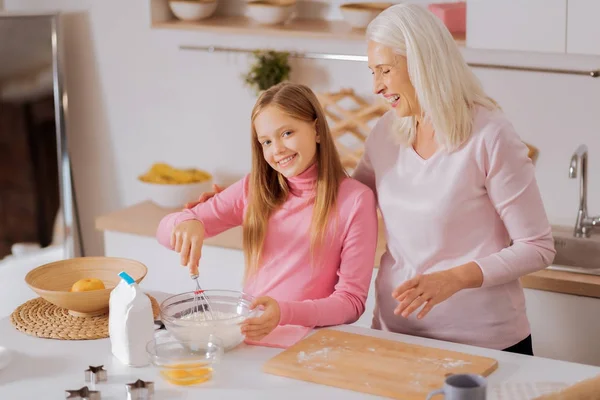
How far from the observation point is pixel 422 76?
1914 millimetres

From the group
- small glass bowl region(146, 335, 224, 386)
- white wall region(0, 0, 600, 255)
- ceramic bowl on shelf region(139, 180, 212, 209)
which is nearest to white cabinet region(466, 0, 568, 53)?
white wall region(0, 0, 600, 255)

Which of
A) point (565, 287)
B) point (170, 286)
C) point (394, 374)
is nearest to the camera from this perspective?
point (394, 374)

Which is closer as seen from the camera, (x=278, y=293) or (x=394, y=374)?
(x=394, y=374)

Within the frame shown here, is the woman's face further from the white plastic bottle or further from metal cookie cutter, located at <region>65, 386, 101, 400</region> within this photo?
metal cookie cutter, located at <region>65, 386, 101, 400</region>

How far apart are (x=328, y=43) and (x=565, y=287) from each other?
1.19 meters

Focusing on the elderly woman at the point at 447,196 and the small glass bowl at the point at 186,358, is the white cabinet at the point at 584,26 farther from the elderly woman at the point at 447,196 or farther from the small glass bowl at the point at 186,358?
the small glass bowl at the point at 186,358

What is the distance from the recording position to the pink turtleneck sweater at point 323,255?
2.03 metres

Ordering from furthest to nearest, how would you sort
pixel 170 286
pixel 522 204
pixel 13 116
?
pixel 13 116
pixel 170 286
pixel 522 204

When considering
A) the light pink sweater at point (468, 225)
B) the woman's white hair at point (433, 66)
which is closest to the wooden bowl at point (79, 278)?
the light pink sweater at point (468, 225)

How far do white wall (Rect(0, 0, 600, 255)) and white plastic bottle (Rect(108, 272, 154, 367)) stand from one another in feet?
5.10

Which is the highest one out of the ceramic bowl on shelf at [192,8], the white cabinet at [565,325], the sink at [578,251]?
the ceramic bowl on shelf at [192,8]

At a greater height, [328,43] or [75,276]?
[328,43]

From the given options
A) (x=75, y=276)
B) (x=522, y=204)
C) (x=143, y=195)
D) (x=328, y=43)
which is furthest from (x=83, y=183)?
(x=522, y=204)

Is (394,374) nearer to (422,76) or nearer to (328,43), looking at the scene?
(422,76)
